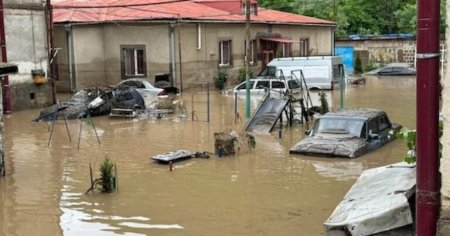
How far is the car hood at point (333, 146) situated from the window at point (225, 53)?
2194 centimetres

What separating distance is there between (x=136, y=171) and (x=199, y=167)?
1.48m

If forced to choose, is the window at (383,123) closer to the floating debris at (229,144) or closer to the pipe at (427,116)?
the floating debris at (229,144)

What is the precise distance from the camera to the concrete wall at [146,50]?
34219 millimetres

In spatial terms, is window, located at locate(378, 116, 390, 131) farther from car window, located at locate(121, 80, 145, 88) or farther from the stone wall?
the stone wall

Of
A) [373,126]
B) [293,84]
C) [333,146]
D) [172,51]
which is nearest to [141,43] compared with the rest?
[172,51]

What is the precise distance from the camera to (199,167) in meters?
15.2

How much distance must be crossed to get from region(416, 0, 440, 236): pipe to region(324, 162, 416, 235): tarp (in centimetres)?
167

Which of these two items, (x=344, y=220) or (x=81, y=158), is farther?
(x=81, y=158)

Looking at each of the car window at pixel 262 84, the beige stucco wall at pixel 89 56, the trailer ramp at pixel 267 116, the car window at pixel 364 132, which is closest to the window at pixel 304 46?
the car window at pixel 262 84

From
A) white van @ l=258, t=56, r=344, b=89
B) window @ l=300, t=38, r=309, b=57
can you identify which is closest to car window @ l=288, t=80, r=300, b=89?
white van @ l=258, t=56, r=344, b=89

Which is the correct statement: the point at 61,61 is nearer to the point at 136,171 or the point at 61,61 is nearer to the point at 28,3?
the point at 28,3

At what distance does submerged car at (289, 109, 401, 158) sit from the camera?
52.2 ft

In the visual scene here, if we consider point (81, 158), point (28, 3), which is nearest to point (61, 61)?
point (28, 3)

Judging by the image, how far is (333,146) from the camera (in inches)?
629
